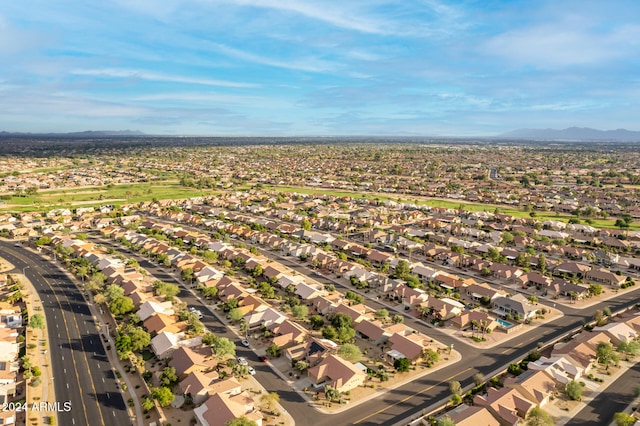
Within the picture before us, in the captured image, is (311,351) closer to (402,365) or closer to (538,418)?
(402,365)

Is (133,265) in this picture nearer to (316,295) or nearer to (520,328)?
(316,295)

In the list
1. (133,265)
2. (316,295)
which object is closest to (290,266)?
(316,295)

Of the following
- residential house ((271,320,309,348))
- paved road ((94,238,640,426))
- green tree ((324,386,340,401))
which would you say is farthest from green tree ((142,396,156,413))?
green tree ((324,386,340,401))

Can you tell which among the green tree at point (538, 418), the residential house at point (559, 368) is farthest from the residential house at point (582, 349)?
the green tree at point (538, 418)

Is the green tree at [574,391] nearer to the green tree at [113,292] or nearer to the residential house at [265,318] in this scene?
the residential house at [265,318]

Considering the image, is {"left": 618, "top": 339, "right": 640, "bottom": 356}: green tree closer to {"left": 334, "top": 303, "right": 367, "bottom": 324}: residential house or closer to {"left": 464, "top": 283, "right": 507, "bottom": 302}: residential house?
{"left": 464, "top": 283, "right": 507, "bottom": 302}: residential house

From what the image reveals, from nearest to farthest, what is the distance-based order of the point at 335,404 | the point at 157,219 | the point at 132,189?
the point at 335,404 < the point at 157,219 < the point at 132,189
